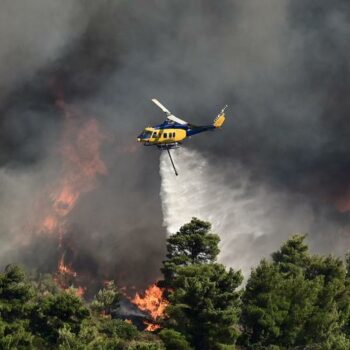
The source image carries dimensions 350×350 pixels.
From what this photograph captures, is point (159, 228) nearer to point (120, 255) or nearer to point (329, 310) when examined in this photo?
point (120, 255)

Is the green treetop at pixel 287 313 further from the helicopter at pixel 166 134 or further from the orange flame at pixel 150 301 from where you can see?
the orange flame at pixel 150 301

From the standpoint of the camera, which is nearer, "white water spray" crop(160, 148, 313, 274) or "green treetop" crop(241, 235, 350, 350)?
"green treetop" crop(241, 235, 350, 350)

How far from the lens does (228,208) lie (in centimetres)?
15188

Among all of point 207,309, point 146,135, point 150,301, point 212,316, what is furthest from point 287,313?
point 150,301

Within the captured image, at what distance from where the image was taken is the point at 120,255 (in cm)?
15825

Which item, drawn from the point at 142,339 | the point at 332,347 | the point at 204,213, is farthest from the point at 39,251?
the point at 332,347

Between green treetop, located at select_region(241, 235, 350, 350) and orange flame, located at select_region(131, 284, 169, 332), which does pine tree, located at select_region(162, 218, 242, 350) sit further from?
orange flame, located at select_region(131, 284, 169, 332)

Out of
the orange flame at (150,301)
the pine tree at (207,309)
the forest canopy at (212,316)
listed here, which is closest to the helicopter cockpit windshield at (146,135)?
the forest canopy at (212,316)

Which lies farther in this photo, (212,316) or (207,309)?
(207,309)

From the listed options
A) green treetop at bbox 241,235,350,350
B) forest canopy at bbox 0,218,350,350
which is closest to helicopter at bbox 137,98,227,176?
forest canopy at bbox 0,218,350,350

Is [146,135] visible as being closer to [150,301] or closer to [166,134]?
[166,134]

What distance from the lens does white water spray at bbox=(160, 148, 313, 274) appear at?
143500mm

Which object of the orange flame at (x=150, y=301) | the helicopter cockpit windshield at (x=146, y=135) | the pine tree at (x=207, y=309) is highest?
the helicopter cockpit windshield at (x=146, y=135)

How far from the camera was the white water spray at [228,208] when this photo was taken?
144 metres
